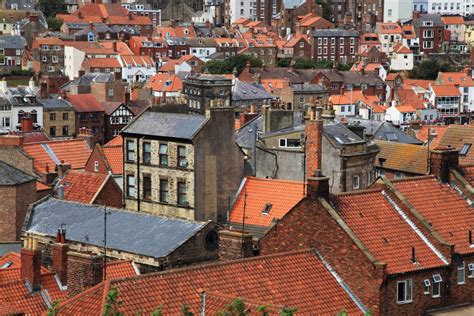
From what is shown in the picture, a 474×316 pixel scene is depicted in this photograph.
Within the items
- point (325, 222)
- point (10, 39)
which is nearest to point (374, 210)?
point (325, 222)

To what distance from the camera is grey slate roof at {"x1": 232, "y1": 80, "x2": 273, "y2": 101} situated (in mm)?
97456

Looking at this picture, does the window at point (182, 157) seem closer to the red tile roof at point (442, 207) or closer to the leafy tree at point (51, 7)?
the red tile roof at point (442, 207)

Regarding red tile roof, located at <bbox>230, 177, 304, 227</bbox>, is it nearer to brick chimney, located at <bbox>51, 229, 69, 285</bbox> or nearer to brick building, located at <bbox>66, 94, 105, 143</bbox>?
brick chimney, located at <bbox>51, 229, 69, 285</bbox>

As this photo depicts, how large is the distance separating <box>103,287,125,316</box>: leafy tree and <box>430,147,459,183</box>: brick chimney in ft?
43.9

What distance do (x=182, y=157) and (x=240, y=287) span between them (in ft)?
56.9

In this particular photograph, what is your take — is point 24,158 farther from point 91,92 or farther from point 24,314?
point 91,92

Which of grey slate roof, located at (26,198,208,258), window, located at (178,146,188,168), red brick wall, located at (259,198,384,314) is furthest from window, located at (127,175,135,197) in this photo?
red brick wall, located at (259,198,384,314)

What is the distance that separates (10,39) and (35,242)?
101m

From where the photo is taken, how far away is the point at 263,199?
4341 centimetres

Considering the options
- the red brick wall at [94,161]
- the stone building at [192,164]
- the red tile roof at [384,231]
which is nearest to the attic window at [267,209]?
the stone building at [192,164]

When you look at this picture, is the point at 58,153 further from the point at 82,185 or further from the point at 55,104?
the point at 55,104

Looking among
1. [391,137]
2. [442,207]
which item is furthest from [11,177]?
[391,137]

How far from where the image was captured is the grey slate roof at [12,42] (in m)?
134

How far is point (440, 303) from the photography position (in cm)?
3084
